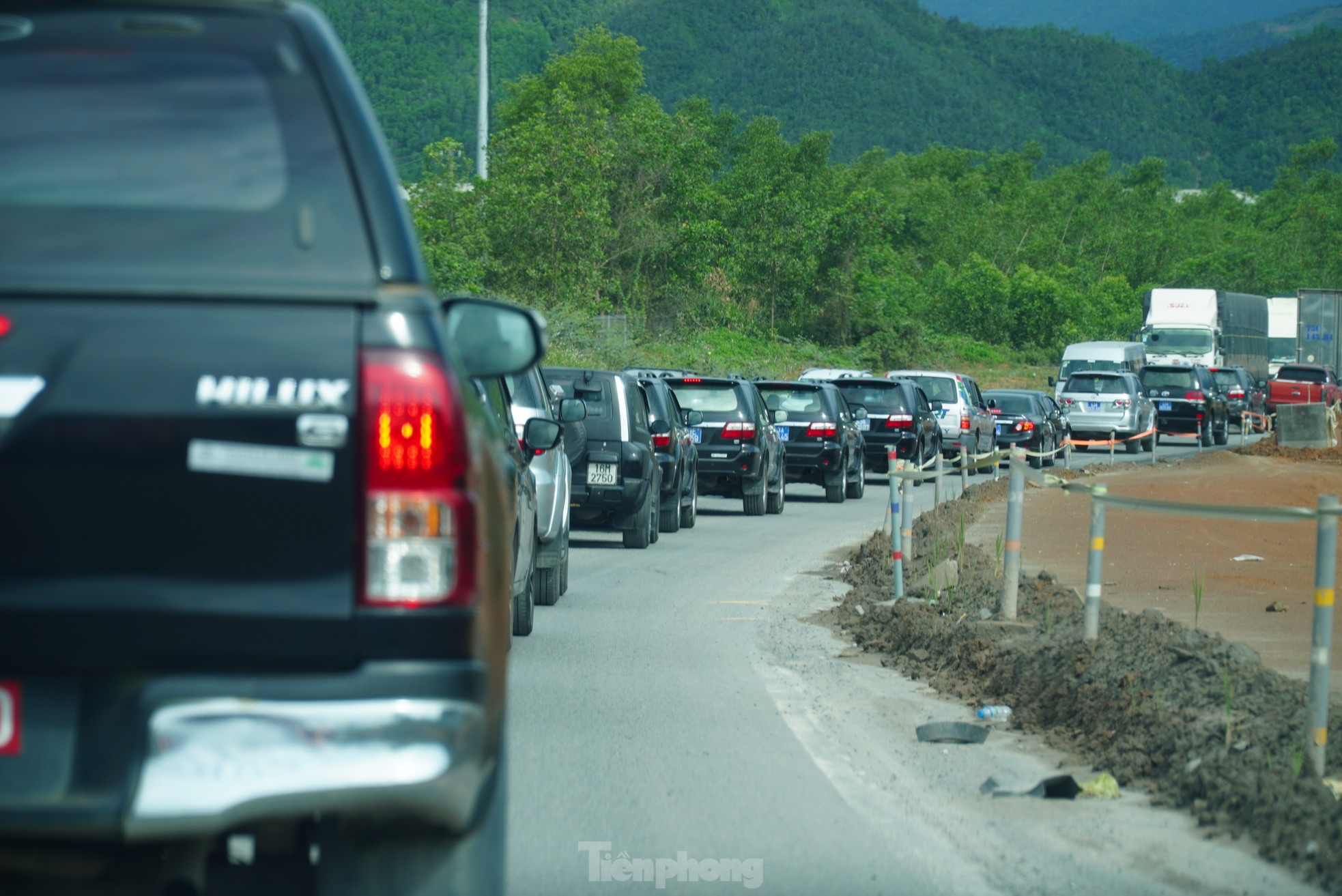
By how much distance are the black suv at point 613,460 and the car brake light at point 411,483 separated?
13792 millimetres

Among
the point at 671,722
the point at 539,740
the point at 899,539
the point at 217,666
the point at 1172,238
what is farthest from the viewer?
the point at 1172,238

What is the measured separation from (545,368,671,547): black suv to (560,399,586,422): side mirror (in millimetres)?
3729

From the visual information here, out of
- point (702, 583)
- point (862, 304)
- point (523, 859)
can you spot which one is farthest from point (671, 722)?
point (862, 304)

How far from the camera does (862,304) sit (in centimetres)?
7169

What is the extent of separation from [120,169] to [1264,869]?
431 centimetres

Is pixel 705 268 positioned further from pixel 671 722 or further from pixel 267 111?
pixel 267 111

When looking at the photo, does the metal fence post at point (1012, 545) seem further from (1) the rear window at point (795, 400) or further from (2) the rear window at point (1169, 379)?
(2) the rear window at point (1169, 379)

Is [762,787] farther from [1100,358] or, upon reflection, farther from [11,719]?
[1100,358]

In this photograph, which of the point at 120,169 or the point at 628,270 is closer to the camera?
the point at 120,169

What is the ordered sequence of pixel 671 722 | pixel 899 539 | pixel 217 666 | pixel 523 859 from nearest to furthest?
pixel 217 666 < pixel 523 859 < pixel 671 722 < pixel 899 539

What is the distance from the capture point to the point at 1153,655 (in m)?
8.42

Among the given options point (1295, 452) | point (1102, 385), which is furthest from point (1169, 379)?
point (1295, 452)

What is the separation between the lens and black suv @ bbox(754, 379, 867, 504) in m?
25.4

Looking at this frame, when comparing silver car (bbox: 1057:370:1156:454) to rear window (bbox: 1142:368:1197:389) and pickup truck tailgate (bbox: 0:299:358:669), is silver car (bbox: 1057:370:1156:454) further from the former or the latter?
pickup truck tailgate (bbox: 0:299:358:669)
